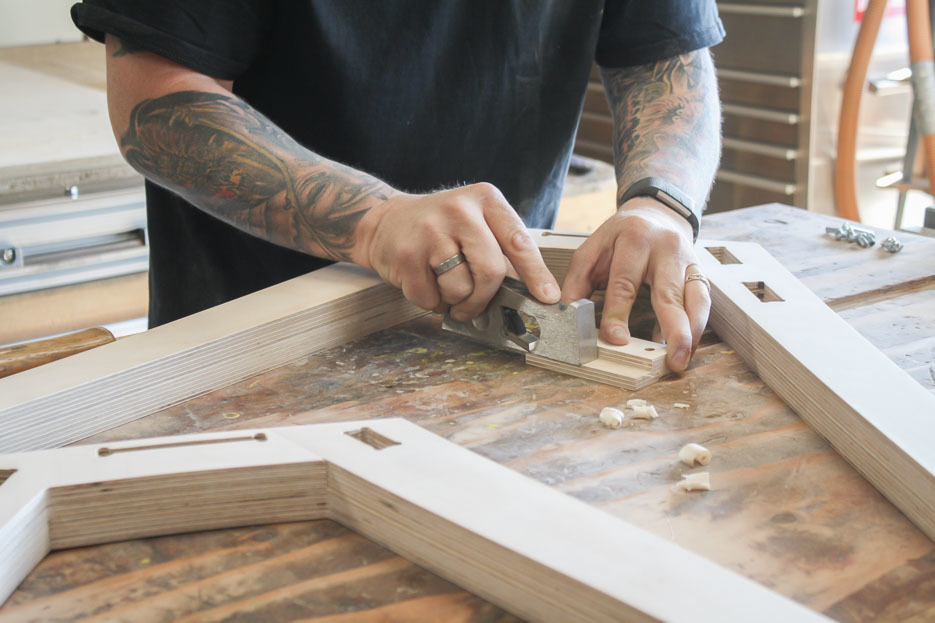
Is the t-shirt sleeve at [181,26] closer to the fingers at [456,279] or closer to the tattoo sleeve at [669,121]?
the fingers at [456,279]

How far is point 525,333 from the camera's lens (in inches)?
46.3

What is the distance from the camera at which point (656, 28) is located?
171 cm

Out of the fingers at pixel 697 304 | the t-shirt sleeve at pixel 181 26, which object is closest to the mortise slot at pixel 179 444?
the fingers at pixel 697 304

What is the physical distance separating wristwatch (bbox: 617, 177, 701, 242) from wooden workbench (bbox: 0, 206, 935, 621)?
0.95ft

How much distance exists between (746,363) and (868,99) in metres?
2.62

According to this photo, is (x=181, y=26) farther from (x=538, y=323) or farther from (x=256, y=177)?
(x=538, y=323)

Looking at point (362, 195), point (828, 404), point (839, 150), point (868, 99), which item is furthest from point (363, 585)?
point (868, 99)

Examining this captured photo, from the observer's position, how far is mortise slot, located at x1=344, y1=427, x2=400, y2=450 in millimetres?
902

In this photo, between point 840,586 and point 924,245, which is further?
point 924,245

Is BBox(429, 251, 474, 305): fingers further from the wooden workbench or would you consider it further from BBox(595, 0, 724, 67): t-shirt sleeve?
BBox(595, 0, 724, 67): t-shirt sleeve

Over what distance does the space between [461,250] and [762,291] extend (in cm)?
48

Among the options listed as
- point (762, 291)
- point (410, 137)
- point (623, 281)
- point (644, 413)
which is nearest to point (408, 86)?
point (410, 137)

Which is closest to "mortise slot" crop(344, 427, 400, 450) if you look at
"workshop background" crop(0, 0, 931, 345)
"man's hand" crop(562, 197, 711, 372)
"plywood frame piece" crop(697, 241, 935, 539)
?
"man's hand" crop(562, 197, 711, 372)

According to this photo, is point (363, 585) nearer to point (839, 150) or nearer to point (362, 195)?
point (362, 195)
